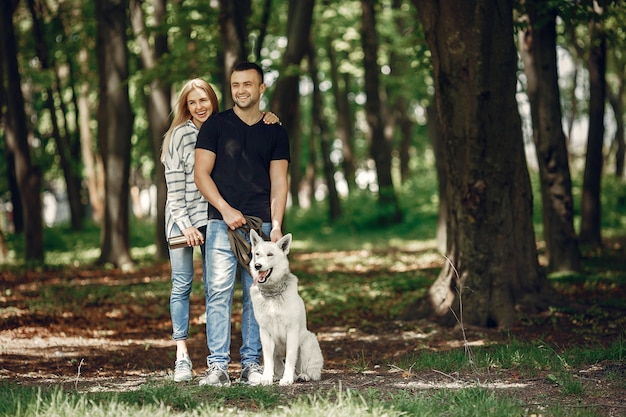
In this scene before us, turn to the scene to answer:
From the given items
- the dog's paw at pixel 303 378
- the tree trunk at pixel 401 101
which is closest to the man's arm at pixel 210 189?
the dog's paw at pixel 303 378

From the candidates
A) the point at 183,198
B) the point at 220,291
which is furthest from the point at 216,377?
the point at 183,198

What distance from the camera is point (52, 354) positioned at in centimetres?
931

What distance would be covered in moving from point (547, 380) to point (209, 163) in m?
3.24

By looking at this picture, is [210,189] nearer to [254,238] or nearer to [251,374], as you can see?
[254,238]

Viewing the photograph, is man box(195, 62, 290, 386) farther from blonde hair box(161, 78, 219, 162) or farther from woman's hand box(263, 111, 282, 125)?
blonde hair box(161, 78, 219, 162)

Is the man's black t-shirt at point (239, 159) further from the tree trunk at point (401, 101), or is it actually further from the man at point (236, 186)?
the tree trunk at point (401, 101)

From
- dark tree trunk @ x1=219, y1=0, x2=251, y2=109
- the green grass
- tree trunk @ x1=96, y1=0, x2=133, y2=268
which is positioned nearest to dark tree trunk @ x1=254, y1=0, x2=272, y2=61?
dark tree trunk @ x1=219, y1=0, x2=251, y2=109

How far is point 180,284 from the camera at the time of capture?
673cm

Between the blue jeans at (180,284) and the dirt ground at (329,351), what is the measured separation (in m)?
0.59

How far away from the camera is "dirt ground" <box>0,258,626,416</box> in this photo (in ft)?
20.6

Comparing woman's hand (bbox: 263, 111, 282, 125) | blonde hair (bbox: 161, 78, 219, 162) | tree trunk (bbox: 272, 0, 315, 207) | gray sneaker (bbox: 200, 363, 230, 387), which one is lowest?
gray sneaker (bbox: 200, 363, 230, 387)

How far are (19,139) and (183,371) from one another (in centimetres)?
1362

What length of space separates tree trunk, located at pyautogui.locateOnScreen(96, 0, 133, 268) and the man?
12.0 meters

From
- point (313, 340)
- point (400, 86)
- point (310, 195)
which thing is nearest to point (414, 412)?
point (313, 340)
